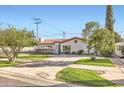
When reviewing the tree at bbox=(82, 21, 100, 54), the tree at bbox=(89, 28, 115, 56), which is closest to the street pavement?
the tree at bbox=(89, 28, 115, 56)

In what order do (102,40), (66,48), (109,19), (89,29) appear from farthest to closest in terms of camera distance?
(66,48) → (109,19) → (89,29) → (102,40)

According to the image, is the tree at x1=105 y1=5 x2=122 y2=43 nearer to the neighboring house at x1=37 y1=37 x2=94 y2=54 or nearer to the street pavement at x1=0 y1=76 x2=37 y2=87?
the neighboring house at x1=37 y1=37 x2=94 y2=54

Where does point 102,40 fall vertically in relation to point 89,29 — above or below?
below

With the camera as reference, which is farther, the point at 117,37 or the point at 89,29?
the point at 117,37

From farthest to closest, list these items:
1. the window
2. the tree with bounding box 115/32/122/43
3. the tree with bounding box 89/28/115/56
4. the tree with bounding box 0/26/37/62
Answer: the tree with bounding box 115/32/122/43, the window, the tree with bounding box 89/28/115/56, the tree with bounding box 0/26/37/62

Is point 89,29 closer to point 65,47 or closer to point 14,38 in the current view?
point 14,38

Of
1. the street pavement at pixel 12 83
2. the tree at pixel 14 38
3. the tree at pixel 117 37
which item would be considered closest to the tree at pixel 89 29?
the tree at pixel 14 38

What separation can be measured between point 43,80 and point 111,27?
2463 cm

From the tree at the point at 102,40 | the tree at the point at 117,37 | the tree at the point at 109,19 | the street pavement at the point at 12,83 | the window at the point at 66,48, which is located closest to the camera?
the street pavement at the point at 12,83

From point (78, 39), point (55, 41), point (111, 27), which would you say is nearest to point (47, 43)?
point (55, 41)

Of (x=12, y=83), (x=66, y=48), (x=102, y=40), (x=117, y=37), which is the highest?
(x=117, y=37)

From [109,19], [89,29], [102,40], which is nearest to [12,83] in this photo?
[102,40]

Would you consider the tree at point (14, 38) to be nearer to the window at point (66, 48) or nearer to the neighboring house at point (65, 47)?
the neighboring house at point (65, 47)
